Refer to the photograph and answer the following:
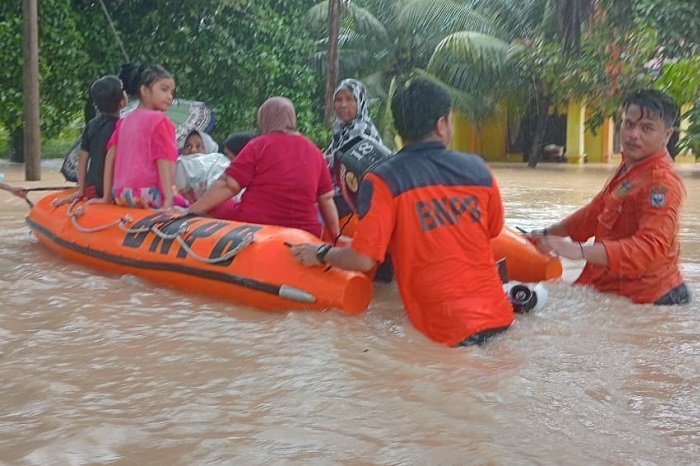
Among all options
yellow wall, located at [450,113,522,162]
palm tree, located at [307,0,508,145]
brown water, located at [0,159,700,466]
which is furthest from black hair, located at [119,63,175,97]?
yellow wall, located at [450,113,522,162]

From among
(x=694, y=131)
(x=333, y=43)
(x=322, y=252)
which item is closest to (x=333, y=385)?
(x=322, y=252)

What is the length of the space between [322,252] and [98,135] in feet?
9.37

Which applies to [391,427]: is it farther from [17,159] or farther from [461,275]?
[17,159]

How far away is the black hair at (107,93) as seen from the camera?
5781mm

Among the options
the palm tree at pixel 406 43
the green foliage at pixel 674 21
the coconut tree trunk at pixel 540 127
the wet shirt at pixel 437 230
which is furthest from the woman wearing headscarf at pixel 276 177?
the coconut tree trunk at pixel 540 127

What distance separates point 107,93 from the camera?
19.1ft

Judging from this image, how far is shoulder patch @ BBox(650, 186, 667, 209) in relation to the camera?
12.2ft

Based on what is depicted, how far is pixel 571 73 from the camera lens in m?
17.8

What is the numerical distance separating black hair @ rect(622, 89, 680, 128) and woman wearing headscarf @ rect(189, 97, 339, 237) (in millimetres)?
1801

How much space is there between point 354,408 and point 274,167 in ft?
7.42

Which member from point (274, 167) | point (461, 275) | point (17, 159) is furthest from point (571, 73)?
point (461, 275)

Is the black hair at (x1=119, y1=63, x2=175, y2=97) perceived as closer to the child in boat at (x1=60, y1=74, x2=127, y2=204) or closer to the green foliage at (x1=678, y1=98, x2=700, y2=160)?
the child in boat at (x1=60, y1=74, x2=127, y2=204)

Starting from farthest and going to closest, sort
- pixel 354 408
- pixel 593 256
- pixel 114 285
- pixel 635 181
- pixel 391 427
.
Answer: pixel 114 285, pixel 635 181, pixel 593 256, pixel 354 408, pixel 391 427

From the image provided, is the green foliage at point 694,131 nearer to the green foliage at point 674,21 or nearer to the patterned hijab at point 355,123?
the green foliage at point 674,21
